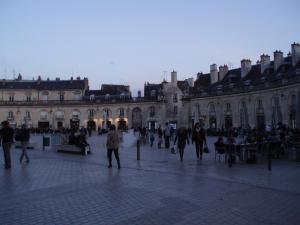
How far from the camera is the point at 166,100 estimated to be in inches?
3275

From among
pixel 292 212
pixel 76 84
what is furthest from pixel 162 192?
pixel 76 84

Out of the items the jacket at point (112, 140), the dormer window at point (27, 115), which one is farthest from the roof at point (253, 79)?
the dormer window at point (27, 115)

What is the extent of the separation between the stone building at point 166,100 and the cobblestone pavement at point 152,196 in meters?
40.9

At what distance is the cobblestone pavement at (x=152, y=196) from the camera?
7.57m

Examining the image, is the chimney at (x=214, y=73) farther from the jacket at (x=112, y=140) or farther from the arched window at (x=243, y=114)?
the jacket at (x=112, y=140)

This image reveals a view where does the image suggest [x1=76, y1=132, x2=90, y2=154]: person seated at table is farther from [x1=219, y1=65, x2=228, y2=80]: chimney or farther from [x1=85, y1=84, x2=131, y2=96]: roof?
[x1=85, y1=84, x2=131, y2=96]: roof

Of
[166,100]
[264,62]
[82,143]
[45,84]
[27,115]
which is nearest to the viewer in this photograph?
[82,143]

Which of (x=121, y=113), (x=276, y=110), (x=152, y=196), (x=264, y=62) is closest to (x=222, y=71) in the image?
(x=264, y=62)

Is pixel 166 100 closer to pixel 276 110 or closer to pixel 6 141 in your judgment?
pixel 276 110

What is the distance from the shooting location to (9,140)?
15508mm

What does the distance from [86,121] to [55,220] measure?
3190 inches

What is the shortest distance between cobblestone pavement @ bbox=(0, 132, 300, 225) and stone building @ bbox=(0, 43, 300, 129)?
40.9 meters

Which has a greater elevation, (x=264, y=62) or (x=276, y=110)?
(x=264, y=62)

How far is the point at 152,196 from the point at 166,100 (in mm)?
73884
